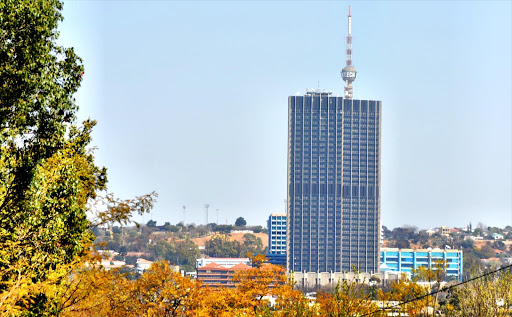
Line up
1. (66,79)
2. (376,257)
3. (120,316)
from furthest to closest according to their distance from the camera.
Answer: (376,257) < (120,316) < (66,79)

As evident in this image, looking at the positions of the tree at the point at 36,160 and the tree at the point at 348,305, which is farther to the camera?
the tree at the point at 348,305

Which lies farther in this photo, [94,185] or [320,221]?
[320,221]

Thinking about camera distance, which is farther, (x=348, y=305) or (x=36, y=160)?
(x=348, y=305)

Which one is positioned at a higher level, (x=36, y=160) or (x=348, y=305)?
(x=36, y=160)

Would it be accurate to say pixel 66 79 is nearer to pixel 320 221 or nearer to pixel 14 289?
pixel 14 289

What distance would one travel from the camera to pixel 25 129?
18281mm

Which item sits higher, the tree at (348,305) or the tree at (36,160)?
the tree at (36,160)

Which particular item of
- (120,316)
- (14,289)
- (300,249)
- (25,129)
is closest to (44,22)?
(25,129)

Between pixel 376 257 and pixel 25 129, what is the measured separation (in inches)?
7123

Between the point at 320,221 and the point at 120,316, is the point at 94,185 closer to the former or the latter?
the point at 120,316

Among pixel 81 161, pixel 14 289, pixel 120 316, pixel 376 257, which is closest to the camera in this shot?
pixel 14 289

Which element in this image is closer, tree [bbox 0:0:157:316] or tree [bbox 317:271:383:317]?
tree [bbox 0:0:157:316]

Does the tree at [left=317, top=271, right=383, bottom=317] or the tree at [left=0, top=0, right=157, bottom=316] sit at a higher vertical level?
the tree at [left=0, top=0, right=157, bottom=316]

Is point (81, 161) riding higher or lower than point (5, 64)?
lower
